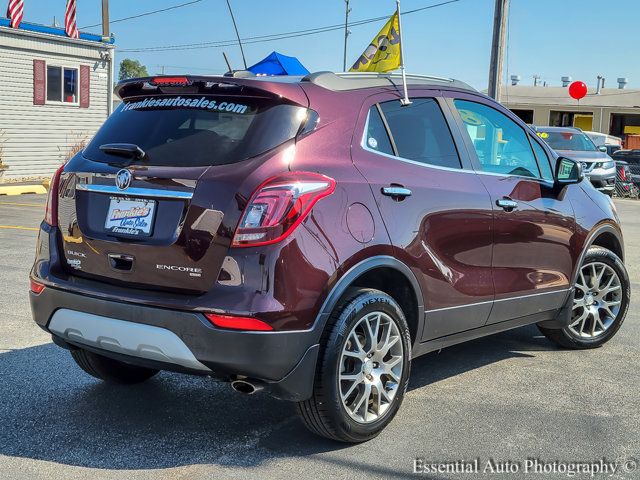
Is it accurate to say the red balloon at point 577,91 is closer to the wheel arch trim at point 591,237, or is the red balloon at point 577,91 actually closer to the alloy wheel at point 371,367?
the wheel arch trim at point 591,237

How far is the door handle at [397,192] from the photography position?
3967mm

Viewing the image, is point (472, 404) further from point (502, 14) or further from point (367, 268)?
point (502, 14)

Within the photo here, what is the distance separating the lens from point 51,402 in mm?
4418

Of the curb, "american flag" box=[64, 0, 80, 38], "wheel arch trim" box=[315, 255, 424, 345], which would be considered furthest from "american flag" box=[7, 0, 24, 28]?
"wheel arch trim" box=[315, 255, 424, 345]

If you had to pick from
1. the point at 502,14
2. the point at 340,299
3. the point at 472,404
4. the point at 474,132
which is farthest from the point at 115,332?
the point at 502,14

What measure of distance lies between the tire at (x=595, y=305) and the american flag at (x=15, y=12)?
18285mm

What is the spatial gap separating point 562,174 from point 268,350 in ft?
9.08

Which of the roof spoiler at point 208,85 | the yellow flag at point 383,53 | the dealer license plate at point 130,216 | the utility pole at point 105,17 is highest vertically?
the utility pole at point 105,17

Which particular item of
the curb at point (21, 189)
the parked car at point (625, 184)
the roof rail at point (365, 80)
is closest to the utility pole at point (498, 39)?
the parked car at point (625, 184)

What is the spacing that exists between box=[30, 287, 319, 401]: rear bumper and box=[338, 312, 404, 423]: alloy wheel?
0.29 m

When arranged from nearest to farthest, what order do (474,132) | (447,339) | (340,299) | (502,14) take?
(340,299) → (447,339) → (474,132) → (502,14)

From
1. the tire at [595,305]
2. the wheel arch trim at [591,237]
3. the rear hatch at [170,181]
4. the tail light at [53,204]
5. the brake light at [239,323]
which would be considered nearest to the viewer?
the brake light at [239,323]

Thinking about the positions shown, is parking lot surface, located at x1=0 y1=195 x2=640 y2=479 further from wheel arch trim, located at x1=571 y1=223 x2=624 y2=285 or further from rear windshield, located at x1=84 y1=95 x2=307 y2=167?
rear windshield, located at x1=84 y1=95 x2=307 y2=167

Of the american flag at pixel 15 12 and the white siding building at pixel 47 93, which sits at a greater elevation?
the american flag at pixel 15 12
